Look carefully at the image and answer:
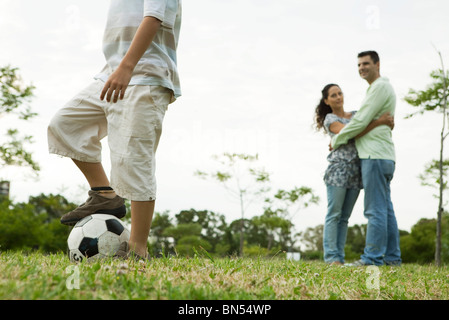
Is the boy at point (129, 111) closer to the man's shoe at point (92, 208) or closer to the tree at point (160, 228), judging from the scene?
the man's shoe at point (92, 208)

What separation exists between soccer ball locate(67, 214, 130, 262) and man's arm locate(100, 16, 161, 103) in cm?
91

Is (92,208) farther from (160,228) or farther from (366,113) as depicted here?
(160,228)

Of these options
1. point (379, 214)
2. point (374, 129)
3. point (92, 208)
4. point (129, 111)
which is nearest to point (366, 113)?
point (374, 129)

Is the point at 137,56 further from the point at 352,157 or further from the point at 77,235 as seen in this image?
the point at 352,157

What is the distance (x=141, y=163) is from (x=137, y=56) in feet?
2.37

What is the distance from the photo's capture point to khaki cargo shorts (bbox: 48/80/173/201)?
2990 mm

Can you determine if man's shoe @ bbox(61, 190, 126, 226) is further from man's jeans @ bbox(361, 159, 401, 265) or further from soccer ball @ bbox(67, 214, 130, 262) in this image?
man's jeans @ bbox(361, 159, 401, 265)

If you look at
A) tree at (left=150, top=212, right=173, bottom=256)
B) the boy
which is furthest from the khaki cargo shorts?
tree at (left=150, top=212, right=173, bottom=256)

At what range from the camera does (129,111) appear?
9.80 ft

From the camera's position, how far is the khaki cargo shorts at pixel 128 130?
118 inches

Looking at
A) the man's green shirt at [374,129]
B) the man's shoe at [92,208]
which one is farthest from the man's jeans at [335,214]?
the man's shoe at [92,208]

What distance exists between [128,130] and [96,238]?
2.64 feet
